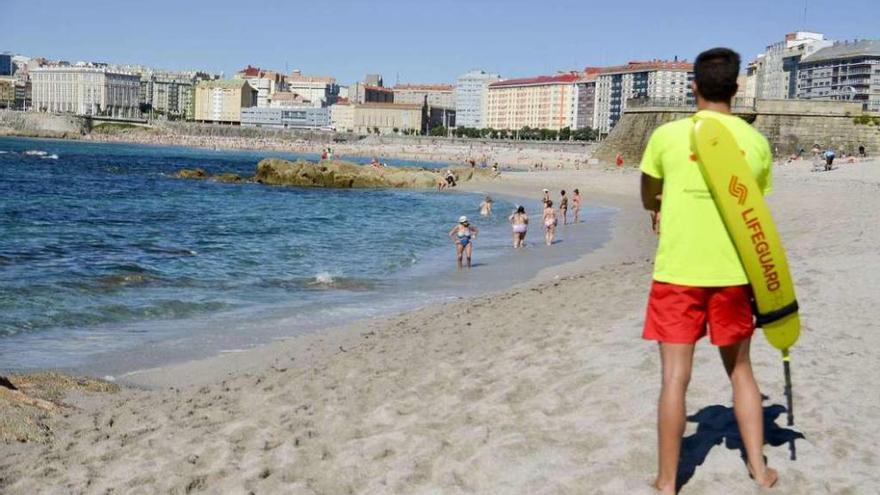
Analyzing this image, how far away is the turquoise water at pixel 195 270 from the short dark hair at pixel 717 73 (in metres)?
7.14

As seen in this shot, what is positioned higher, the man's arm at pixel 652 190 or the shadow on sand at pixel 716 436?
the man's arm at pixel 652 190

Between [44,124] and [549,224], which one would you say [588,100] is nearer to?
[44,124]

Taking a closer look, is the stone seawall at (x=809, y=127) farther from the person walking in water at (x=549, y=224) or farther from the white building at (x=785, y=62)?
the white building at (x=785, y=62)

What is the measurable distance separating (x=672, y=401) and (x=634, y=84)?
17913 cm

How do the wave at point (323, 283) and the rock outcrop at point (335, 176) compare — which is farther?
the rock outcrop at point (335, 176)

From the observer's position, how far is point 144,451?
5.82m

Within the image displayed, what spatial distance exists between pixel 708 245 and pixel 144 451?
374cm

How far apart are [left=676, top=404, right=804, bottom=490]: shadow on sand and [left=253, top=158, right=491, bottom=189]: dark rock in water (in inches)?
2097

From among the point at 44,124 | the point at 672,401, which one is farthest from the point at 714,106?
the point at 44,124

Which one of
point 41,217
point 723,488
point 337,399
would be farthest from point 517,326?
point 41,217

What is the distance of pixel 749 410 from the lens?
416cm

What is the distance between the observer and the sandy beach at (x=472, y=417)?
4.64 meters

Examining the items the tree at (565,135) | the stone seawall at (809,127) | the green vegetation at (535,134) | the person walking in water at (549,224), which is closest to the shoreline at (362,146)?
the green vegetation at (535,134)

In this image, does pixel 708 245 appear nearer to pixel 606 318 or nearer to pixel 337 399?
pixel 337 399
